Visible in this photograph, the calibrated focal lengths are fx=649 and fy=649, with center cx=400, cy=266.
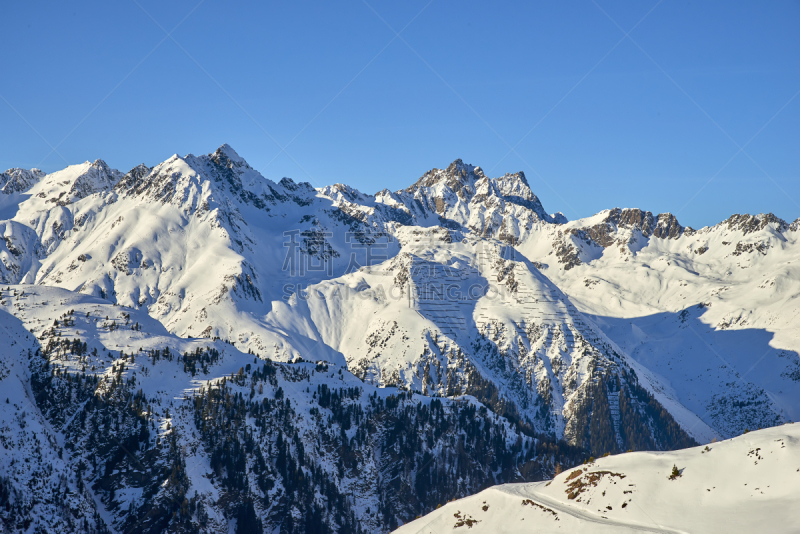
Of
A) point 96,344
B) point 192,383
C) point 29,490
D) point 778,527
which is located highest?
point 96,344

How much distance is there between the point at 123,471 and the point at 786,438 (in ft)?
469

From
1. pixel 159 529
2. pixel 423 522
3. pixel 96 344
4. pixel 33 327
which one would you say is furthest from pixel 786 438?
pixel 33 327

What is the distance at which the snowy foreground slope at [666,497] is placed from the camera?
7344cm

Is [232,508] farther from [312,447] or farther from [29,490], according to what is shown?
[29,490]

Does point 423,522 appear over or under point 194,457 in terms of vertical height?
under

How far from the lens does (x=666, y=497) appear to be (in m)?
80.8

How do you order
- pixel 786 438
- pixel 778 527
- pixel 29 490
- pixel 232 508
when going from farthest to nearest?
1. pixel 232 508
2. pixel 29 490
3. pixel 786 438
4. pixel 778 527

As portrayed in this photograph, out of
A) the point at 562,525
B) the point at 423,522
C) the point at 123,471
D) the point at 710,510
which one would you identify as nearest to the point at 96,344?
the point at 123,471

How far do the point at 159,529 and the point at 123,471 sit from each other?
60.8 feet

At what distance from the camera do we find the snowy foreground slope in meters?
73.4

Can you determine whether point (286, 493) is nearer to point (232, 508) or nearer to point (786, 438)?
point (232, 508)

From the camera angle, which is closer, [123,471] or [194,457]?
[123,471]

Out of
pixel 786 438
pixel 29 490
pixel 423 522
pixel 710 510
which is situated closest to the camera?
pixel 710 510

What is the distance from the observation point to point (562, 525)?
82125 millimetres
